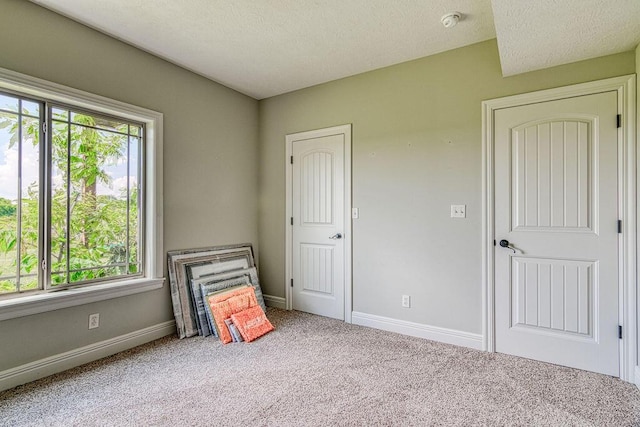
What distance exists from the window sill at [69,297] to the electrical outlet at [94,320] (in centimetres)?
13

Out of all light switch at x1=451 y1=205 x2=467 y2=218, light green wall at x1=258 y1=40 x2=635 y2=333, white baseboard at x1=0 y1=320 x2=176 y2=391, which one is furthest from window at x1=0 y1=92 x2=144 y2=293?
light switch at x1=451 y1=205 x2=467 y2=218

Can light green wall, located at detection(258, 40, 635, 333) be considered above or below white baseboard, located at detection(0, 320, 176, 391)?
above

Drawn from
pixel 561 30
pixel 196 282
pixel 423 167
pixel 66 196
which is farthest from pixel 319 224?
pixel 561 30

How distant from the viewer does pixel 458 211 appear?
2881 millimetres

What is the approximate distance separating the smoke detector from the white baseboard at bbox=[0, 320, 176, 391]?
360 centimetres

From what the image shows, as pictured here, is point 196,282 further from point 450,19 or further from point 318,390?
point 450,19

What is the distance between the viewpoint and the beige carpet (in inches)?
73.7

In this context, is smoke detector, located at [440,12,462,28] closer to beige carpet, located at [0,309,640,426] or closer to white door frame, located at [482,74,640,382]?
white door frame, located at [482,74,640,382]

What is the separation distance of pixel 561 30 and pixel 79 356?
4161 millimetres

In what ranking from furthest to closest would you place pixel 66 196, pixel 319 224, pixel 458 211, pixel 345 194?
pixel 319 224, pixel 345 194, pixel 458 211, pixel 66 196

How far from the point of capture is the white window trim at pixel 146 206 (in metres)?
2.20

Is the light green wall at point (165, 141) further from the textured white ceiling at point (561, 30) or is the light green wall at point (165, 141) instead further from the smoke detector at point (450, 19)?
the textured white ceiling at point (561, 30)

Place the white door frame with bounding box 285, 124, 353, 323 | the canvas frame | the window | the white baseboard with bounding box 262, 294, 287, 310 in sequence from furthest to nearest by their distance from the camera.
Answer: the white baseboard with bounding box 262, 294, 287, 310
the white door frame with bounding box 285, 124, 353, 323
the canvas frame
the window

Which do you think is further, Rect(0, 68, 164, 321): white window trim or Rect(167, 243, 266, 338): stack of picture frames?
Rect(167, 243, 266, 338): stack of picture frames
